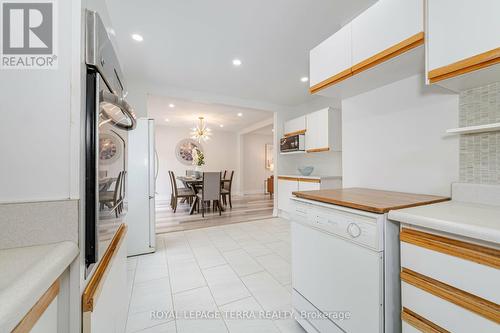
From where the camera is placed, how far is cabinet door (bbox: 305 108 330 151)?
11.6 feet

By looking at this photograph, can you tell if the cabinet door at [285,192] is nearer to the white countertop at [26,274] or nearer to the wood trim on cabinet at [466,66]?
the wood trim on cabinet at [466,66]

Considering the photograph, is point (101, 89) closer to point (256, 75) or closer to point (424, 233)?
point (424, 233)

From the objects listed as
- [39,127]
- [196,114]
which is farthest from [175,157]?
[39,127]

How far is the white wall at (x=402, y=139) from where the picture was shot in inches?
52.5

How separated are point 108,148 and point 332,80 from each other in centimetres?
155

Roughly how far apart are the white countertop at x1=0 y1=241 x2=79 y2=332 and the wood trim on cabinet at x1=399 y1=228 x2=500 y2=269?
1.20 m

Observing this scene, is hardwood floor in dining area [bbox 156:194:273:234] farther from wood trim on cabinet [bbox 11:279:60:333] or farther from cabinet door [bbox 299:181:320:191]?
wood trim on cabinet [bbox 11:279:60:333]

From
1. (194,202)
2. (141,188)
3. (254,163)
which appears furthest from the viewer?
(254,163)

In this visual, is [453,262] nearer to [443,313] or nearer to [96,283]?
[443,313]

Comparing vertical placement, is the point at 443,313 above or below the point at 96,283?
below

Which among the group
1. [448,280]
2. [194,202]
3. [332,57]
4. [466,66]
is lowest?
[194,202]

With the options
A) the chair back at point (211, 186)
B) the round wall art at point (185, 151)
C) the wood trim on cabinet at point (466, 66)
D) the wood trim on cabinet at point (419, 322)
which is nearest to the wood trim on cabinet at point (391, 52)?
the wood trim on cabinet at point (466, 66)

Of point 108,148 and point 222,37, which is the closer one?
point 108,148

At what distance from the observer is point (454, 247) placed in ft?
2.42
